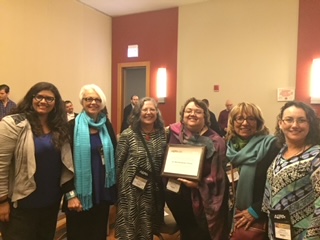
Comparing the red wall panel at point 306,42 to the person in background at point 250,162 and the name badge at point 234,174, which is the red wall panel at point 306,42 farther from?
the name badge at point 234,174

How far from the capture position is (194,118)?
206 centimetres

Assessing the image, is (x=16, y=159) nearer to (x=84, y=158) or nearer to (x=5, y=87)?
(x=84, y=158)

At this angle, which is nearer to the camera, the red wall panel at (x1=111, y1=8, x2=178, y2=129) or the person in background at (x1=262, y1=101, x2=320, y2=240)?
the person in background at (x1=262, y1=101, x2=320, y2=240)

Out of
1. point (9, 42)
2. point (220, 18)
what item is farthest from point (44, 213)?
point (220, 18)

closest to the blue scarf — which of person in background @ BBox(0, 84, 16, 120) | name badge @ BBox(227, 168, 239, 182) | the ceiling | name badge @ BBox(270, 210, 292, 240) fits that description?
name badge @ BBox(227, 168, 239, 182)

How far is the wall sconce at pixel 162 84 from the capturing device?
21.3ft

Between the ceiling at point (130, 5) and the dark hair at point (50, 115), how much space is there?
4.83 m

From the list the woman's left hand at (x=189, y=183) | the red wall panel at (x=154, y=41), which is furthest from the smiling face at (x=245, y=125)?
the red wall panel at (x=154, y=41)

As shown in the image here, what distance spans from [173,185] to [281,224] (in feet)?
2.41

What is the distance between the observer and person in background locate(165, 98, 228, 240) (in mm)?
1925

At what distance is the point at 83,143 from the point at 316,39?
4.81 m

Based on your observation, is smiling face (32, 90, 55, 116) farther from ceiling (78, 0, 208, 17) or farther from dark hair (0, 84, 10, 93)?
ceiling (78, 0, 208, 17)

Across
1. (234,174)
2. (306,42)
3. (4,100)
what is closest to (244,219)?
(234,174)

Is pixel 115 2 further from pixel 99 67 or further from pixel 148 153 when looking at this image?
pixel 148 153
